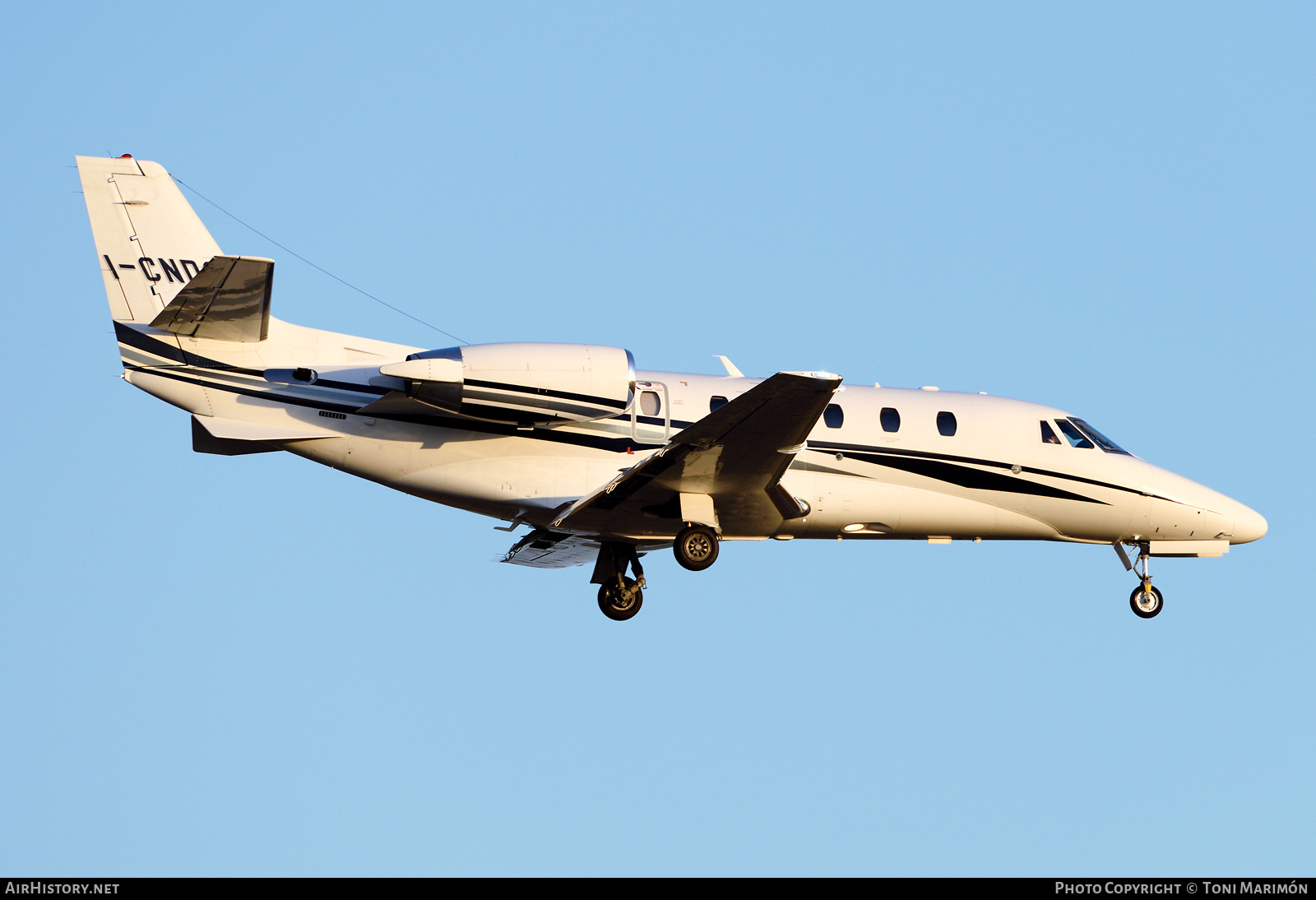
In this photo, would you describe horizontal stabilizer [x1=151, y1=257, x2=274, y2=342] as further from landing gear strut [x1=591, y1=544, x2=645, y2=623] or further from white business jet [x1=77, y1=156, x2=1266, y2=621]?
landing gear strut [x1=591, y1=544, x2=645, y2=623]

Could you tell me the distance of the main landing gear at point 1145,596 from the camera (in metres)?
19.1

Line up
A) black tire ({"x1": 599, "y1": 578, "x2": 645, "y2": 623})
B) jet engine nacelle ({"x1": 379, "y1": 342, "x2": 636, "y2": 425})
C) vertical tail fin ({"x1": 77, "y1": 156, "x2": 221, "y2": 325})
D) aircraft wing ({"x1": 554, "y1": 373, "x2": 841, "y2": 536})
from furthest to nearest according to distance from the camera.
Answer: black tire ({"x1": 599, "y1": 578, "x2": 645, "y2": 623}) → vertical tail fin ({"x1": 77, "y1": 156, "x2": 221, "y2": 325}) → jet engine nacelle ({"x1": 379, "y1": 342, "x2": 636, "y2": 425}) → aircraft wing ({"x1": 554, "y1": 373, "x2": 841, "y2": 536})

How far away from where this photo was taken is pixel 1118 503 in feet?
61.3

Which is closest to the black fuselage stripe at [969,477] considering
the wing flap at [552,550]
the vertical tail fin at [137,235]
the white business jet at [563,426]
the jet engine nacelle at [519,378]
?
the white business jet at [563,426]

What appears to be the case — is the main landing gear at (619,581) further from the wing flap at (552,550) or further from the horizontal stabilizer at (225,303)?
the horizontal stabilizer at (225,303)

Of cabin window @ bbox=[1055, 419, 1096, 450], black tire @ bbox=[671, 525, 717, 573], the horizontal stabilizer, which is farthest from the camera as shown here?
cabin window @ bbox=[1055, 419, 1096, 450]

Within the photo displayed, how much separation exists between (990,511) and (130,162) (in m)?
11.8

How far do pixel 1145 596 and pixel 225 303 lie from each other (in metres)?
13.0

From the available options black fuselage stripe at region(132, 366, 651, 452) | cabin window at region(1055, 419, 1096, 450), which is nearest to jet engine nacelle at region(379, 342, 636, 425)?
black fuselage stripe at region(132, 366, 651, 452)

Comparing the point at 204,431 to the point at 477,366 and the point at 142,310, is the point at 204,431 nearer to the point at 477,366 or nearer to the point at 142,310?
the point at 142,310

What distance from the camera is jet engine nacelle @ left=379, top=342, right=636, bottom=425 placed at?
1516 centimetres

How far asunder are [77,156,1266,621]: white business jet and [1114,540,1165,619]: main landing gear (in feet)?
5.71

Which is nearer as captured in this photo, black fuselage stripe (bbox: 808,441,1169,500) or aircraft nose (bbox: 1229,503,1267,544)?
black fuselage stripe (bbox: 808,441,1169,500)
